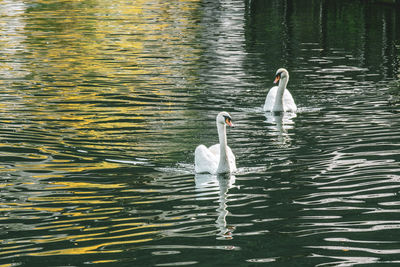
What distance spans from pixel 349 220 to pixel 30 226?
4.40m

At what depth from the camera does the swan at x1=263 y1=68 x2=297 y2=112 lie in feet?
67.3

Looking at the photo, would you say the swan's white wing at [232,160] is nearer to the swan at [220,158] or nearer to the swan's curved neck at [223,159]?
Result: the swan at [220,158]

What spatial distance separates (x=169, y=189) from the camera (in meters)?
13.1

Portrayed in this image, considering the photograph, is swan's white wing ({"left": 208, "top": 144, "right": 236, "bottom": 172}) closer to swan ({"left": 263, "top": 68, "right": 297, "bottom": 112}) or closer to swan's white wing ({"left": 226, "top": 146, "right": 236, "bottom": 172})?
swan's white wing ({"left": 226, "top": 146, "right": 236, "bottom": 172})

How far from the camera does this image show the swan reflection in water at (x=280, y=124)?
17328 mm

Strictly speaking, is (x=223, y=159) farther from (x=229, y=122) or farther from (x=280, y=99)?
(x=280, y=99)

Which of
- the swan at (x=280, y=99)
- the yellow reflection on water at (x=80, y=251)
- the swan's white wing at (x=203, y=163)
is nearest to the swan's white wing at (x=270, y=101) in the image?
the swan at (x=280, y=99)

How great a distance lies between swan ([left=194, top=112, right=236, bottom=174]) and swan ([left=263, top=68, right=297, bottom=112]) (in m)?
6.04

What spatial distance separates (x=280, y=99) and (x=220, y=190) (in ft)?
25.1

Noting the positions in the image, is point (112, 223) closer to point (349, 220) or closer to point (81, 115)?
point (349, 220)

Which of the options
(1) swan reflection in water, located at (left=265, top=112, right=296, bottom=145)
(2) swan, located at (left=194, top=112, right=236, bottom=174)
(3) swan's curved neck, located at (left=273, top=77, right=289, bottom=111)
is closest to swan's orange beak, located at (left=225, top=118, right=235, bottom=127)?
(2) swan, located at (left=194, top=112, right=236, bottom=174)

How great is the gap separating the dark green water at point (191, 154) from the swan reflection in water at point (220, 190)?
Answer: 4cm

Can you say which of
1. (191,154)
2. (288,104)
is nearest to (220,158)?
(191,154)

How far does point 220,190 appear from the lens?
13.3 meters
